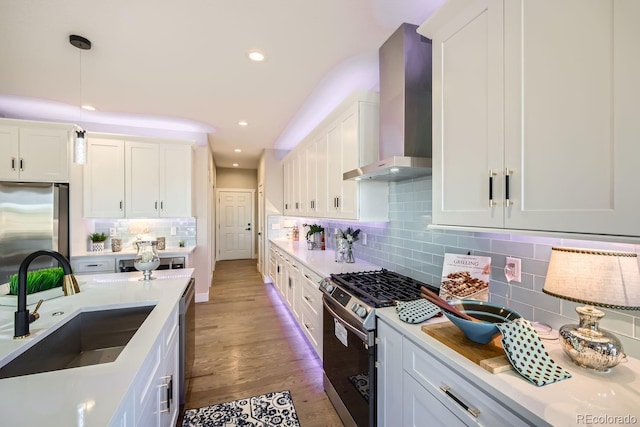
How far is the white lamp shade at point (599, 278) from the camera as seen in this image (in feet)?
2.77

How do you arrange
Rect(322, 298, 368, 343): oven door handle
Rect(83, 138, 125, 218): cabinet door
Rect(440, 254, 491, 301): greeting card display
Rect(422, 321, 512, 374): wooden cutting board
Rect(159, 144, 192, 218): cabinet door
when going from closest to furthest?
Rect(422, 321, 512, 374): wooden cutting board < Rect(440, 254, 491, 301): greeting card display < Rect(322, 298, 368, 343): oven door handle < Rect(83, 138, 125, 218): cabinet door < Rect(159, 144, 192, 218): cabinet door

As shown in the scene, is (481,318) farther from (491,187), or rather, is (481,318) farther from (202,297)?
(202,297)

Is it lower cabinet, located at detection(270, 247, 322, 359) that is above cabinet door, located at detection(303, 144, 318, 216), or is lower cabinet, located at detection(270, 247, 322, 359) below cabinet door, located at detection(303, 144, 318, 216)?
below

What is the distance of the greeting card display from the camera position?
4.78 feet

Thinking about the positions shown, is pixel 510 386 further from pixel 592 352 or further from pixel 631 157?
pixel 631 157

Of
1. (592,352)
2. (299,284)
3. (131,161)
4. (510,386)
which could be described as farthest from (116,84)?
(592,352)

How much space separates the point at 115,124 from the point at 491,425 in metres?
5.05

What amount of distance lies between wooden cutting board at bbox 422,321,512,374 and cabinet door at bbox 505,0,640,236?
48 centimetres

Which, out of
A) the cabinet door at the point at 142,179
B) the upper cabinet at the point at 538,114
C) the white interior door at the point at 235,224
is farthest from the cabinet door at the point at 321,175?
the white interior door at the point at 235,224

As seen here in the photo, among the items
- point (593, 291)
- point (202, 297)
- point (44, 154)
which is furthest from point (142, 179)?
point (593, 291)

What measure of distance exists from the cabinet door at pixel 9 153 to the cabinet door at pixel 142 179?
103cm

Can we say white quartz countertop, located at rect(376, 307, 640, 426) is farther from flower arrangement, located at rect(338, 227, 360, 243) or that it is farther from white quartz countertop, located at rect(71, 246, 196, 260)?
white quartz countertop, located at rect(71, 246, 196, 260)

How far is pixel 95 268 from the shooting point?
3385 mm

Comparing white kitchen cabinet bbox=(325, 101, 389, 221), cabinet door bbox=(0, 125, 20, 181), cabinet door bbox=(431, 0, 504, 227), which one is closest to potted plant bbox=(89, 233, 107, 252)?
cabinet door bbox=(0, 125, 20, 181)
